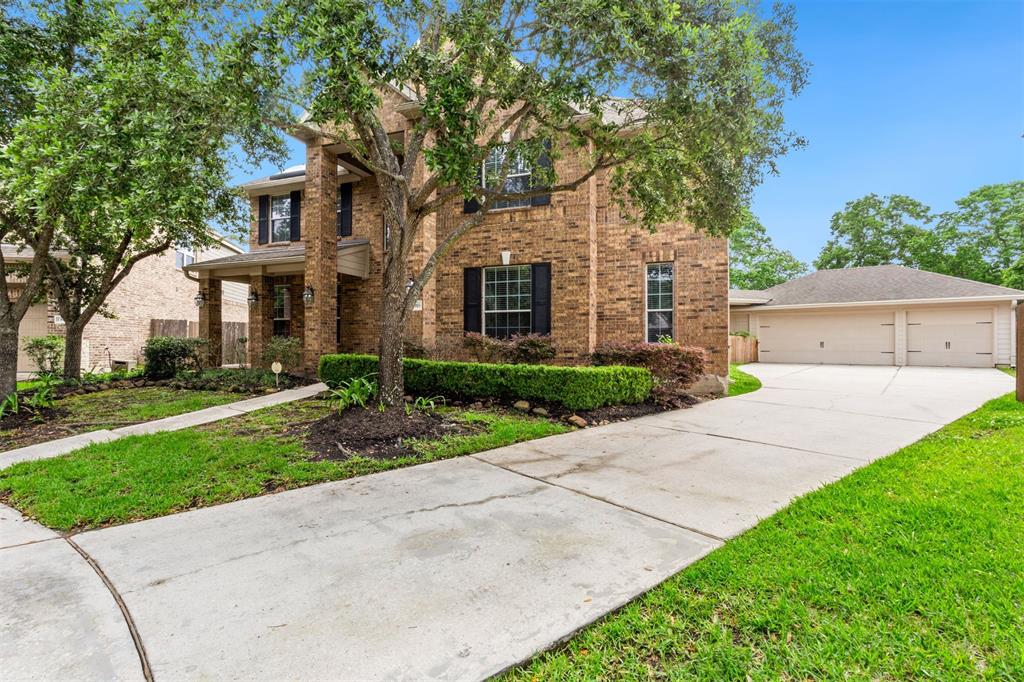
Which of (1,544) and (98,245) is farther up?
(98,245)

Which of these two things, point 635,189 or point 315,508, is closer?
point 315,508

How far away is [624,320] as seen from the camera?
10656 mm

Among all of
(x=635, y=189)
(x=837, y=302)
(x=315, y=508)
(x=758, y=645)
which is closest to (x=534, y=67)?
(x=635, y=189)

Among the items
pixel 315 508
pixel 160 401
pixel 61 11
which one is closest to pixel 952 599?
pixel 315 508

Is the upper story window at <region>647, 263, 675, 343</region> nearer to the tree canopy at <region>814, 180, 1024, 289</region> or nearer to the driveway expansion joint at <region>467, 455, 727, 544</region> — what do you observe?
the driveway expansion joint at <region>467, 455, 727, 544</region>

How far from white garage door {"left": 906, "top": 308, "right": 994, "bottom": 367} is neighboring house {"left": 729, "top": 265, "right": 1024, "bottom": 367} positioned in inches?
1.0

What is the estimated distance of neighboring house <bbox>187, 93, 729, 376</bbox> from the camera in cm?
1020

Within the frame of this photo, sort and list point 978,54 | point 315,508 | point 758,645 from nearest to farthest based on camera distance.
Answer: point 758,645 → point 315,508 → point 978,54

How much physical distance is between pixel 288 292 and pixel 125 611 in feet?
40.4

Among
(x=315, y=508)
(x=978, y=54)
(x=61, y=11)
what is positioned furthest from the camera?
(x=978, y=54)

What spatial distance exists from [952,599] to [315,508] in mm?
4190

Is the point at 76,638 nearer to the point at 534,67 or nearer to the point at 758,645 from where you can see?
the point at 758,645

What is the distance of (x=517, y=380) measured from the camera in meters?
8.19

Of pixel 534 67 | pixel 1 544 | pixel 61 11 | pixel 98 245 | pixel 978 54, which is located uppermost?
pixel 978 54
